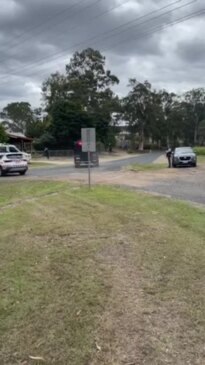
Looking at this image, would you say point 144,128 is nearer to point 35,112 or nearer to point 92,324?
point 35,112

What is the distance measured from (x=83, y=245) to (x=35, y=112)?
129 m

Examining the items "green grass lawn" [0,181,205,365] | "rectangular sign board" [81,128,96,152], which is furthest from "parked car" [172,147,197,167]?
"green grass lawn" [0,181,205,365]

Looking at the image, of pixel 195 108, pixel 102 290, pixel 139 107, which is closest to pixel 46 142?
pixel 139 107

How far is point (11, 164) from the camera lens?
29547 mm

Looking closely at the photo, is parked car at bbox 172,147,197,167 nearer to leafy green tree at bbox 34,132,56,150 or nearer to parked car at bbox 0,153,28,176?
parked car at bbox 0,153,28,176

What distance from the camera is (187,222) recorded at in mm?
9461

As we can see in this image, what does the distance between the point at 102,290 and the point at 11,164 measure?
24878 mm

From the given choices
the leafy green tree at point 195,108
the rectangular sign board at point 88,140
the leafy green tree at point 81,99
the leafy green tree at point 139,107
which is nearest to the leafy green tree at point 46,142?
the leafy green tree at point 81,99

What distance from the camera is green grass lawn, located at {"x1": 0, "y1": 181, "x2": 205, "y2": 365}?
411cm

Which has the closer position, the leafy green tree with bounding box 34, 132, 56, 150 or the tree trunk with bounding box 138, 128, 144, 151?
the leafy green tree with bounding box 34, 132, 56, 150

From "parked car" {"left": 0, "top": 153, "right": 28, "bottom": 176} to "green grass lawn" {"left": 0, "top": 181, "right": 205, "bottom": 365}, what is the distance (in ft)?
65.6

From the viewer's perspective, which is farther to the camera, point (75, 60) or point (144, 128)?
point (144, 128)

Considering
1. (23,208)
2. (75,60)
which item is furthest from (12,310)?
(75,60)

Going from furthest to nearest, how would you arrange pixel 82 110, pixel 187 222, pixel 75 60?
pixel 75 60 < pixel 82 110 < pixel 187 222
